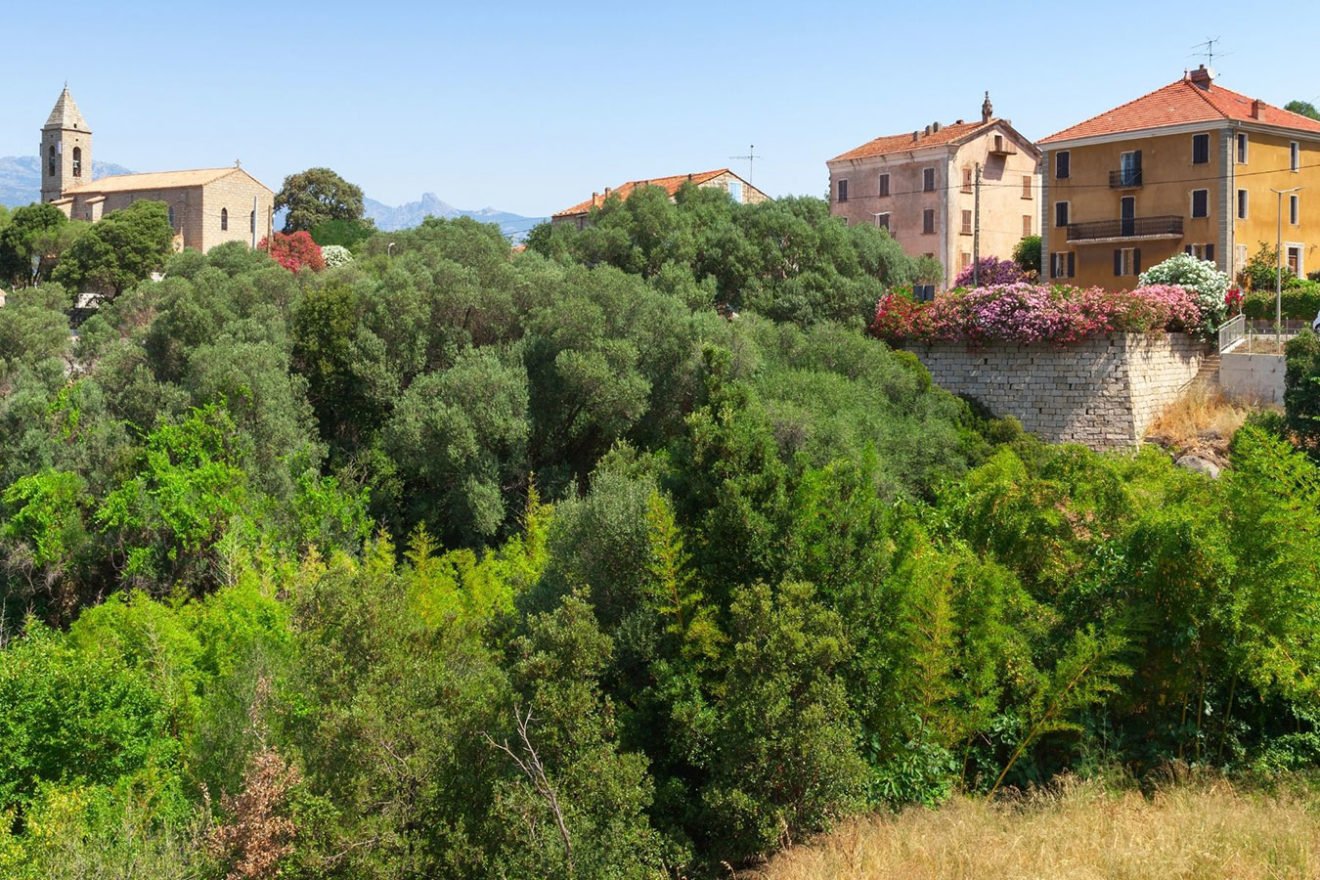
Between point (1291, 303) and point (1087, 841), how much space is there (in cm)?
2544

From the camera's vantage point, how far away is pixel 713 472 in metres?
15.6

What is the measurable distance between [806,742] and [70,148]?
104 m

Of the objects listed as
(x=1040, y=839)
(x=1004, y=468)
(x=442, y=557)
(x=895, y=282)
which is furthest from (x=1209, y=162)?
(x=1040, y=839)

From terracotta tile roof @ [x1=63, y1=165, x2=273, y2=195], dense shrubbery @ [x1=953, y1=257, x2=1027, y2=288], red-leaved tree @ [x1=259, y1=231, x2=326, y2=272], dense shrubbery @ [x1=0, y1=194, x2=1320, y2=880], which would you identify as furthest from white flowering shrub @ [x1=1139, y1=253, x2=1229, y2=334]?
terracotta tile roof @ [x1=63, y1=165, x2=273, y2=195]

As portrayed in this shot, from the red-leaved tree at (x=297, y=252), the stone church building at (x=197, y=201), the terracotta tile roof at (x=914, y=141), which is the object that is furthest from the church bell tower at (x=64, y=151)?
the terracotta tile roof at (x=914, y=141)

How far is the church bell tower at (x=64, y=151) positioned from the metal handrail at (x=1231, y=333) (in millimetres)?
89100

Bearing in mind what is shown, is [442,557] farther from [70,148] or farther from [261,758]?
[70,148]

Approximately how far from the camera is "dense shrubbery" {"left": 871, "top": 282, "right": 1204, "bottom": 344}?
29.7m

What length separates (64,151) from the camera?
100625 millimetres

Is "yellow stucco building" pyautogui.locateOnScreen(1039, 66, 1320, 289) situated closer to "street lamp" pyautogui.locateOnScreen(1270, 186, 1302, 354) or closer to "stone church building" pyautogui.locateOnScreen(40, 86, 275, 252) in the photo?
"street lamp" pyautogui.locateOnScreen(1270, 186, 1302, 354)

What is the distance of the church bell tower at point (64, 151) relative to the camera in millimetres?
99562

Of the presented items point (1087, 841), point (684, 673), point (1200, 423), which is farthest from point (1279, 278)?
point (1087, 841)

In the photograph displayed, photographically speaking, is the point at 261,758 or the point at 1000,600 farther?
the point at 1000,600

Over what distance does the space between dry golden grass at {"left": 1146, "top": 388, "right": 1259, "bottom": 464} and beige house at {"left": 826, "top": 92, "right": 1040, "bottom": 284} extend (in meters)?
21.6
